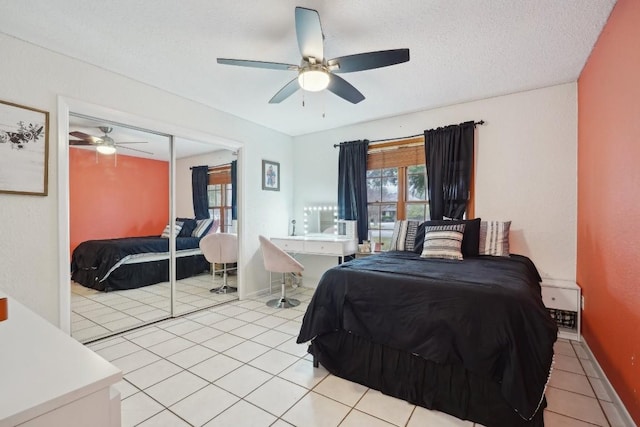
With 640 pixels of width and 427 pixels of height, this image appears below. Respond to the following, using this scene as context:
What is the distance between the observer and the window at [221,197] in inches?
155

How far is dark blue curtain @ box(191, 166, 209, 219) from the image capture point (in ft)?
12.2

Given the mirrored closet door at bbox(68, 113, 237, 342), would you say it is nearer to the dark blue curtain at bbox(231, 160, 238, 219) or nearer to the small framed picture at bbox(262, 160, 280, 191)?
the dark blue curtain at bbox(231, 160, 238, 219)

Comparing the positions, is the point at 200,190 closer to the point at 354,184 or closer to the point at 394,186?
the point at 354,184

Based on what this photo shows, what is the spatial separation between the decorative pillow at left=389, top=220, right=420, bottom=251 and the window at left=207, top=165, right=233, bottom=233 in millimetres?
2172

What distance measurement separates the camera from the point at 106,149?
3092 millimetres

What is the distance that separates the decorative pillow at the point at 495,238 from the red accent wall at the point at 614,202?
60 cm

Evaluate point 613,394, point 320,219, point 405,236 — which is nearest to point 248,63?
point 405,236

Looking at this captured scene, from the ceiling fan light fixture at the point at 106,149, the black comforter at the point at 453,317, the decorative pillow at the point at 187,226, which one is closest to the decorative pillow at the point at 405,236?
the black comforter at the point at 453,317

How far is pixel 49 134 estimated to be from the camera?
231cm

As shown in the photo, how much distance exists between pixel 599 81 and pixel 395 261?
205 cm

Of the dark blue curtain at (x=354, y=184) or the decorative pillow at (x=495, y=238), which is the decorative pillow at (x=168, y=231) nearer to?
the dark blue curtain at (x=354, y=184)

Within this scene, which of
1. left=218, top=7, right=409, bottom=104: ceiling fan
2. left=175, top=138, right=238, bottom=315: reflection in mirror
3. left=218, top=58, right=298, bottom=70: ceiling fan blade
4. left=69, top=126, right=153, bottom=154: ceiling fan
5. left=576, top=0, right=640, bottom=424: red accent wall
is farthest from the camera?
left=175, top=138, right=238, bottom=315: reflection in mirror

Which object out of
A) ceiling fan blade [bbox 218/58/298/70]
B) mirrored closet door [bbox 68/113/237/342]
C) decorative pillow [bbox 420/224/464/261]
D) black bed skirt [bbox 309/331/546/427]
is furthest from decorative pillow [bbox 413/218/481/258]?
mirrored closet door [bbox 68/113/237/342]

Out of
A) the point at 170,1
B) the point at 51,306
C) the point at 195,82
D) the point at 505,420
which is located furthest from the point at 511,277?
the point at 51,306
